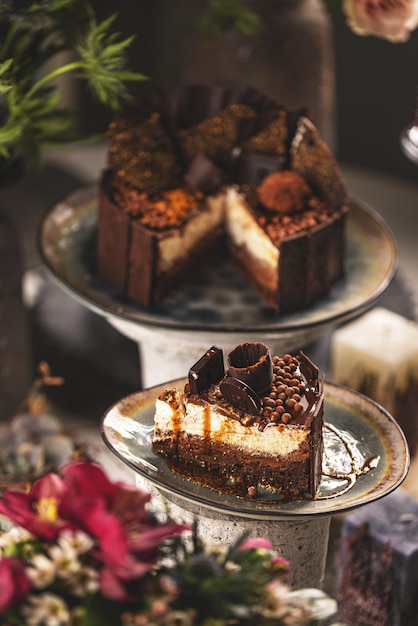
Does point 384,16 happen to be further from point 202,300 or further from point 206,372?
point 206,372

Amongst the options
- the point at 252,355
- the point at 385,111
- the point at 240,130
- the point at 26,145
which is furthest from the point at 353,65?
the point at 252,355

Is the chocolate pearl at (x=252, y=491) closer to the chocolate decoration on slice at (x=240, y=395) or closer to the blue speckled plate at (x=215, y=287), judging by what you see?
the chocolate decoration on slice at (x=240, y=395)

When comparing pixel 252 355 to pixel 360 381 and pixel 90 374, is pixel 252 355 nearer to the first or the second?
pixel 360 381

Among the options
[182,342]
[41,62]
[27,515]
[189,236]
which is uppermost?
[41,62]

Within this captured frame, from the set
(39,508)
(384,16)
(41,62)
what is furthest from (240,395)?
Answer: (384,16)

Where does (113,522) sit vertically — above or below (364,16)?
below

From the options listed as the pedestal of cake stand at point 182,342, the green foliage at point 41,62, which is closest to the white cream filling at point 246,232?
the pedestal of cake stand at point 182,342
